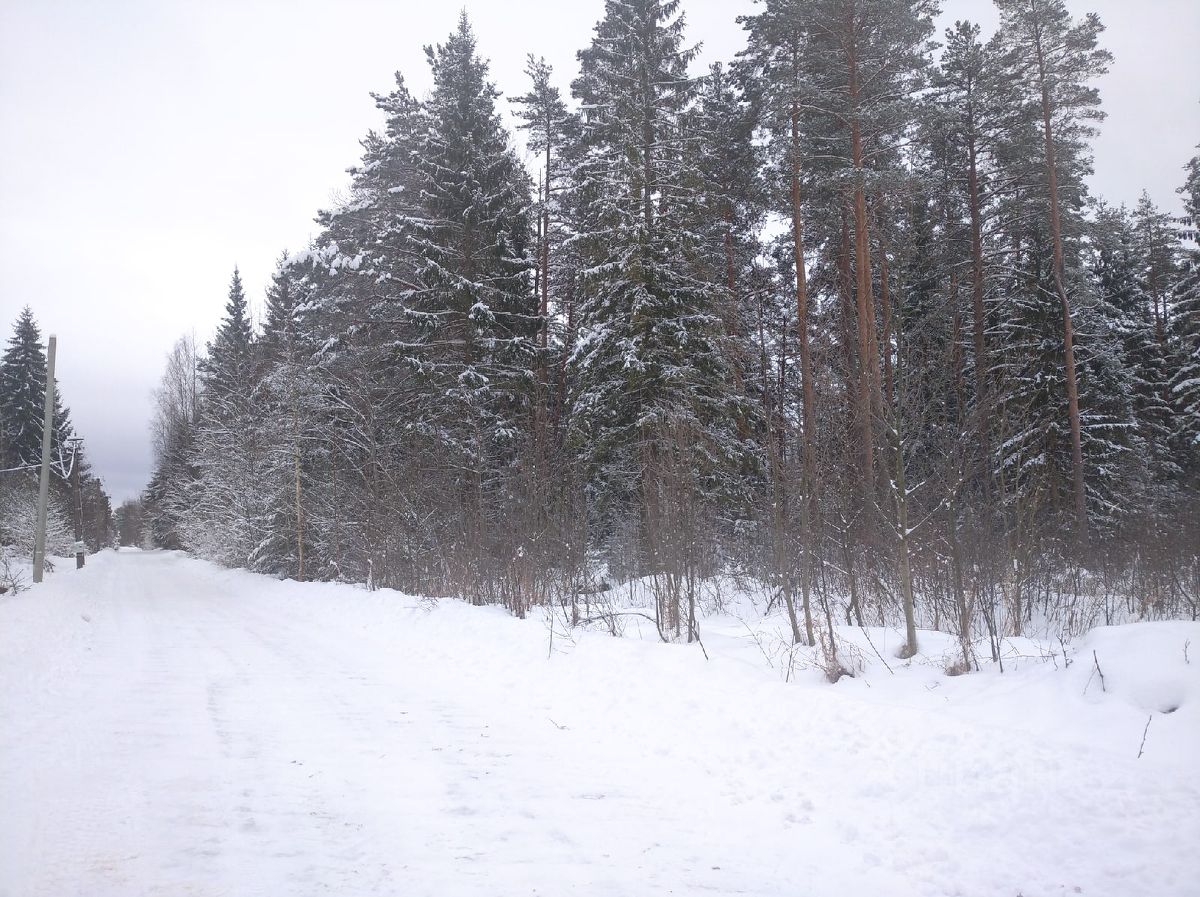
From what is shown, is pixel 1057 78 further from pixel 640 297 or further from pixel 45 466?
pixel 45 466

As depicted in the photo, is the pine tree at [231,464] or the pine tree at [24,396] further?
the pine tree at [24,396]

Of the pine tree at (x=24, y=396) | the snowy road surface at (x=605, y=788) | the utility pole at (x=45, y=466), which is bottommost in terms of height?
the snowy road surface at (x=605, y=788)

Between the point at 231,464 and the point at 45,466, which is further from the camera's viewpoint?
the point at 231,464

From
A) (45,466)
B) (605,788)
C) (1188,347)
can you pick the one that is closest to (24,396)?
(45,466)

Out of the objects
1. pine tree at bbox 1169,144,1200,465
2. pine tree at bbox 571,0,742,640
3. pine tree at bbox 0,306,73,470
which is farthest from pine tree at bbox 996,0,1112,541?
pine tree at bbox 0,306,73,470

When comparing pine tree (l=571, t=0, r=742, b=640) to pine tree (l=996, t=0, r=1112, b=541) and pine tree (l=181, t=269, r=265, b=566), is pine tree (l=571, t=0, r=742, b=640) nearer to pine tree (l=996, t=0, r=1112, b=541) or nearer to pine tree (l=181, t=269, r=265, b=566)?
pine tree (l=996, t=0, r=1112, b=541)

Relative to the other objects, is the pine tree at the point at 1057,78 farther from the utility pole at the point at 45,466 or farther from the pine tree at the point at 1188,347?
the utility pole at the point at 45,466

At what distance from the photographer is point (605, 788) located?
4680mm

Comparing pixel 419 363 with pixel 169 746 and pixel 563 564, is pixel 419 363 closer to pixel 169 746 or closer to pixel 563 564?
pixel 563 564

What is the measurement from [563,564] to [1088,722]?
321 inches

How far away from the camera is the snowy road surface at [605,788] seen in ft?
11.1

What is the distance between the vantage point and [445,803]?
4.30m

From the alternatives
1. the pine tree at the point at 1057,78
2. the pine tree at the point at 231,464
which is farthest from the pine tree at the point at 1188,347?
the pine tree at the point at 231,464

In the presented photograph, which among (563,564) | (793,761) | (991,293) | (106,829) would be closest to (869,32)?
(991,293)
